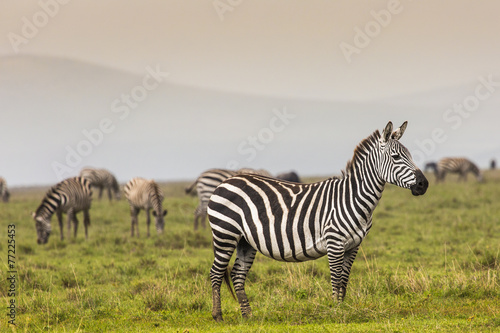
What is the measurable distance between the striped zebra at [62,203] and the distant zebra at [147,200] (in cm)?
176

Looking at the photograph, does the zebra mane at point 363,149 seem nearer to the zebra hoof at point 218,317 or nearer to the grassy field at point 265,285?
the grassy field at point 265,285

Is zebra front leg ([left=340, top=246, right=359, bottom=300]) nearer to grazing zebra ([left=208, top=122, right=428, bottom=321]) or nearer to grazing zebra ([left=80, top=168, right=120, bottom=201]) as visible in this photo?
grazing zebra ([left=208, top=122, right=428, bottom=321])

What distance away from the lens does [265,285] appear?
10.8m

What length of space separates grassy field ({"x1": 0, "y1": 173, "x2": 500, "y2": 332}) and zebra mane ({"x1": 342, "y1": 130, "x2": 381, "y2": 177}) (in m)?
2.07

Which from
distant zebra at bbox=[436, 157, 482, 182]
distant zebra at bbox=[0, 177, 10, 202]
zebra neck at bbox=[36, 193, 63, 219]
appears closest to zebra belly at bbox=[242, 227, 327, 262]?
zebra neck at bbox=[36, 193, 63, 219]

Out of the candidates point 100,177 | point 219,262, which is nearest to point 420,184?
point 219,262

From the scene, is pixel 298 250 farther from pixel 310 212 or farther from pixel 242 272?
pixel 242 272

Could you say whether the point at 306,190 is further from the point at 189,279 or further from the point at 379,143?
the point at 189,279

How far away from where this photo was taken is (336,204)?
25.4ft

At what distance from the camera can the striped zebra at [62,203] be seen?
18.5 metres

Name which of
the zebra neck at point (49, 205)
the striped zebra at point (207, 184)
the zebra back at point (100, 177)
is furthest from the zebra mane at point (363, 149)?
the zebra back at point (100, 177)

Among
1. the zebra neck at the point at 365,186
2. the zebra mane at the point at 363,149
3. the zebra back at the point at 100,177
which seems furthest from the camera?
the zebra back at the point at 100,177

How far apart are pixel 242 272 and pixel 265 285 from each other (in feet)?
9.09

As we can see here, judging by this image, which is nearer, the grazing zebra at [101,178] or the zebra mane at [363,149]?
the zebra mane at [363,149]
